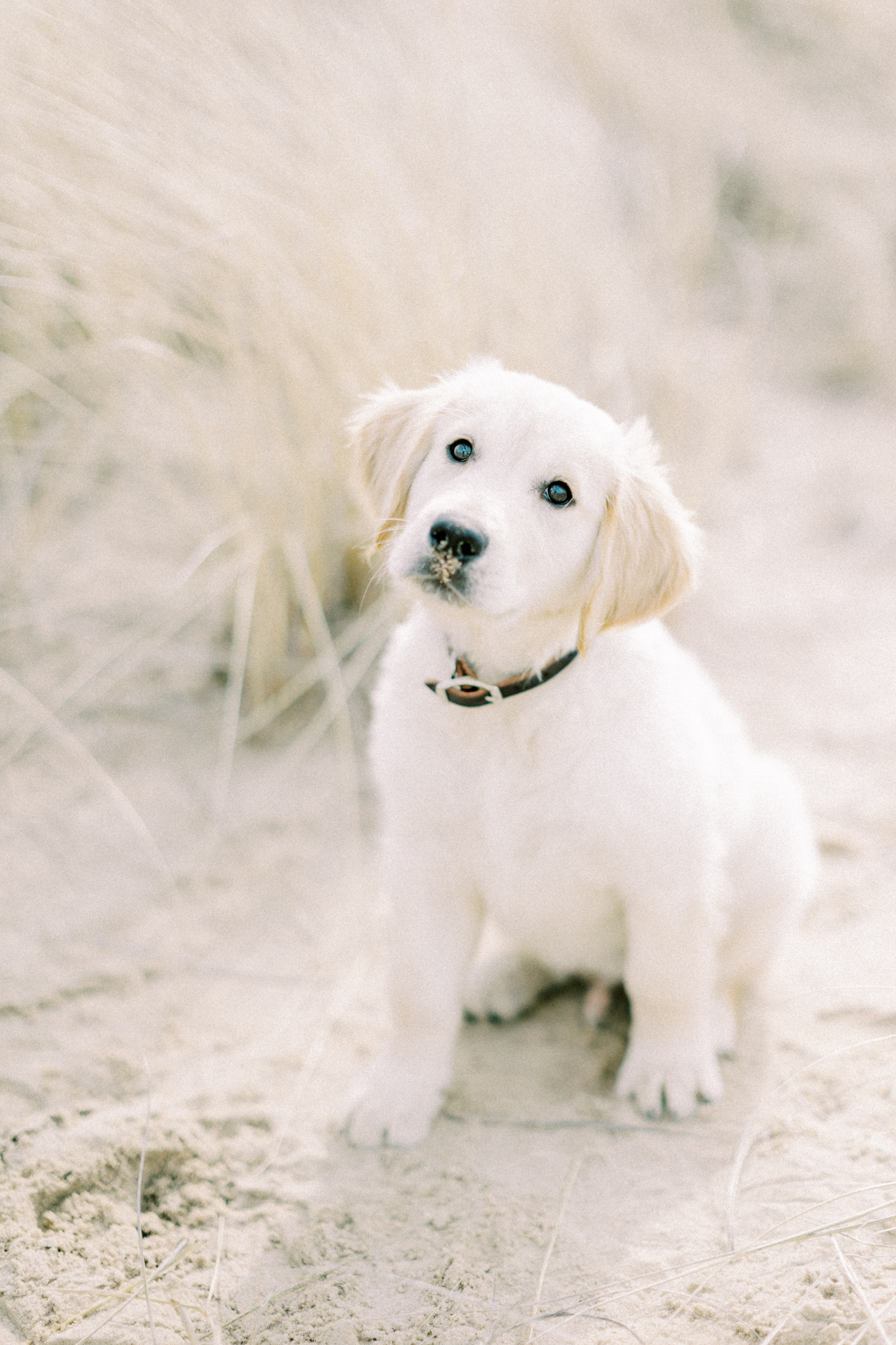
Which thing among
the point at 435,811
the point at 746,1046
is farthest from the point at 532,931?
the point at 746,1046

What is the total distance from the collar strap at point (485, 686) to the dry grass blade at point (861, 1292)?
0.96m

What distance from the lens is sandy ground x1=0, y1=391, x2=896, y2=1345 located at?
1.49 metres

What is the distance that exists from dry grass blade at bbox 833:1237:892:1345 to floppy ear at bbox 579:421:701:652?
0.97 m

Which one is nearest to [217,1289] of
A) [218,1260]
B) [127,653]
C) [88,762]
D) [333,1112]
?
[218,1260]

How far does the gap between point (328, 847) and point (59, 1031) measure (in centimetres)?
89

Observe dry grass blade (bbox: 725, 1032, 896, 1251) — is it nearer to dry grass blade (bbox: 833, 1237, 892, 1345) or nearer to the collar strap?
dry grass blade (bbox: 833, 1237, 892, 1345)

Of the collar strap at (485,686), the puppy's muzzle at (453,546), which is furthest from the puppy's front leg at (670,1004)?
the puppy's muzzle at (453,546)

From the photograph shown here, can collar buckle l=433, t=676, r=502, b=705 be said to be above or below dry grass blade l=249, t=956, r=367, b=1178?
above

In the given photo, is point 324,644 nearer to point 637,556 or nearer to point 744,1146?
point 637,556

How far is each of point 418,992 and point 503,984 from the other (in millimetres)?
372

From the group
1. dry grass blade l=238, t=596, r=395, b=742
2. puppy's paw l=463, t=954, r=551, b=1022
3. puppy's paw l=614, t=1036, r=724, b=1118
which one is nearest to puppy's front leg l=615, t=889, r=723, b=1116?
puppy's paw l=614, t=1036, r=724, b=1118

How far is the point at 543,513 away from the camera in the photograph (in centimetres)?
167

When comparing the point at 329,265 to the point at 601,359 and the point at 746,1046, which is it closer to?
the point at 601,359

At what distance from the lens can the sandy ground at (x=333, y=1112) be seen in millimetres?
1493
